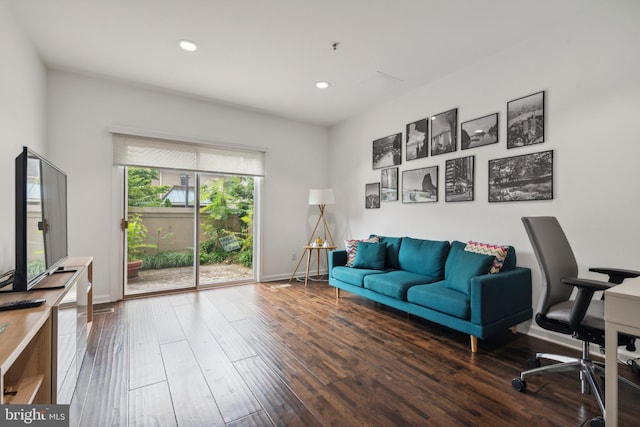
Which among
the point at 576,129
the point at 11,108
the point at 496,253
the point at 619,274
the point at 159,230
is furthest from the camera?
the point at 159,230

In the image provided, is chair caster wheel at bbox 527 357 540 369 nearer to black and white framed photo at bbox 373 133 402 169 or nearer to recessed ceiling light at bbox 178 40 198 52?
black and white framed photo at bbox 373 133 402 169

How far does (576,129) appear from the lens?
2461 mm

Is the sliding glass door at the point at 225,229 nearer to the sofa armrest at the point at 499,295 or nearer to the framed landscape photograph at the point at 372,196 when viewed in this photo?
the framed landscape photograph at the point at 372,196

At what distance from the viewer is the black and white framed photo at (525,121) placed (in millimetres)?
2662

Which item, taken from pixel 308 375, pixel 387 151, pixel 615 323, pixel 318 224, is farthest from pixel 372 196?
pixel 615 323

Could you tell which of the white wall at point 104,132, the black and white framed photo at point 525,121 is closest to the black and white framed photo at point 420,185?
the black and white framed photo at point 525,121

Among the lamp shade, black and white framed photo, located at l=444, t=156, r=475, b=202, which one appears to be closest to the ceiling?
black and white framed photo, located at l=444, t=156, r=475, b=202

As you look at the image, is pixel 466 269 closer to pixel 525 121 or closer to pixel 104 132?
pixel 525 121

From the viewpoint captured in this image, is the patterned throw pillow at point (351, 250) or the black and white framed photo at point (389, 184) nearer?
the patterned throw pillow at point (351, 250)

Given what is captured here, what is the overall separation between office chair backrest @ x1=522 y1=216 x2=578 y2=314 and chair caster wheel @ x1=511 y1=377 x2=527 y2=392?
457 mm

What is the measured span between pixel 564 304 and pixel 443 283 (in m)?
1.11

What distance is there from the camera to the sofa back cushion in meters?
3.23

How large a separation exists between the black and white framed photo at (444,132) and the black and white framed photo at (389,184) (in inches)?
26.4

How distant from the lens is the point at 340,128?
5.24 metres
